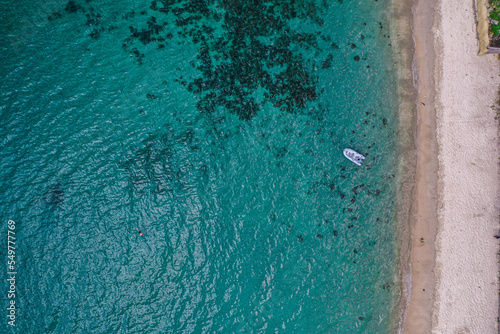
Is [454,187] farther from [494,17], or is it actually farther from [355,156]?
[494,17]

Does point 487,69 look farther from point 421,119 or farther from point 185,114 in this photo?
point 185,114

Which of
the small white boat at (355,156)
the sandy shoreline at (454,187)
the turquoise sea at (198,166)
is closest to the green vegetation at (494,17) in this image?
the sandy shoreline at (454,187)

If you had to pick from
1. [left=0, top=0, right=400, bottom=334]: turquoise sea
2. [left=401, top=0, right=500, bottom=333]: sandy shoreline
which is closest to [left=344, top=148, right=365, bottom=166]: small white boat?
[left=0, top=0, right=400, bottom=334]: turquoise sea

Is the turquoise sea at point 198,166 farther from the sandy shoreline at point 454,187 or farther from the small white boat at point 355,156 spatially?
the sandy shoreline at point 454,187

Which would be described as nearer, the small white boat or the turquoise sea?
the turquoise sea

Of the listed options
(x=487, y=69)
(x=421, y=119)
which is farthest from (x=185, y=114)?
(x=487, y=69)

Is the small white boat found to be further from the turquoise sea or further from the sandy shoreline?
the sandy shoreline
